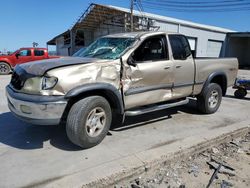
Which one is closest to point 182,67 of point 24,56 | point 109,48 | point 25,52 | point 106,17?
point 109,48

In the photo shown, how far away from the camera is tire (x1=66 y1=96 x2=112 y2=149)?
3.54m

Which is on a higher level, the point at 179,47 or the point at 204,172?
the point at 179,47

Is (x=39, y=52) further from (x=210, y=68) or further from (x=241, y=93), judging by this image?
(x=210, y=68)

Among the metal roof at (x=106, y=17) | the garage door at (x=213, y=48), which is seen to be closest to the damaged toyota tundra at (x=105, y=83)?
the metal roof at (x=106, y=17)

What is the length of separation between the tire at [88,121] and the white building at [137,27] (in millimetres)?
17732

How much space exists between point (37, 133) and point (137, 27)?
18.2m

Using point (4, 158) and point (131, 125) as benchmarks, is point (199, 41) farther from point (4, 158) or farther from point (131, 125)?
point (4, 158)

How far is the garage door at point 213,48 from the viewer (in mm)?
26908

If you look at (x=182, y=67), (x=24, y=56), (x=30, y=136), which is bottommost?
(x=30, y=136)

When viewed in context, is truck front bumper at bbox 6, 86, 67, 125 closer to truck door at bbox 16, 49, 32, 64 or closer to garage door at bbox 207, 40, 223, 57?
truck door at bbox 16, 49, 32, 64

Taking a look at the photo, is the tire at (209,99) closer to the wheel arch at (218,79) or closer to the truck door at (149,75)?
the wheel arch at (218,79)

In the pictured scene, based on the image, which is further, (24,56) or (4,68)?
(24,56)

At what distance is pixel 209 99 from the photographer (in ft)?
19.9

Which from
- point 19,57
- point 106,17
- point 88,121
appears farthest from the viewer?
point 106,17
